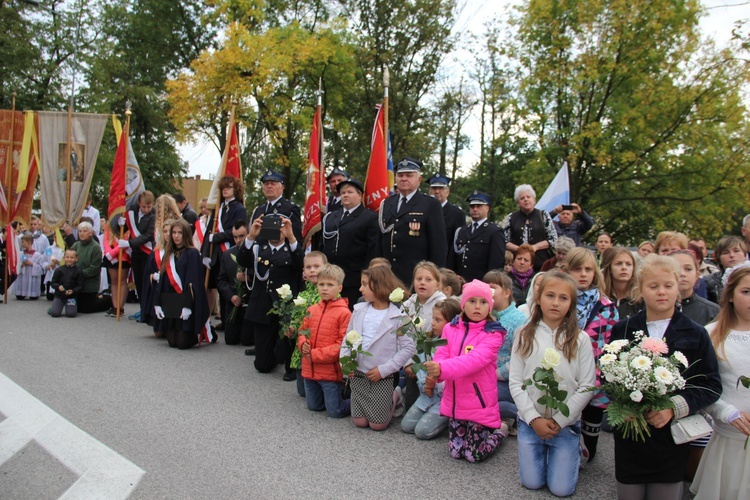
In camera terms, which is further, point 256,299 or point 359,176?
point 359,176

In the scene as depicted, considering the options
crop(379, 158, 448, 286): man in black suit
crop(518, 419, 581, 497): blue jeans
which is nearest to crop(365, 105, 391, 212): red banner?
crop(379, 158, 448, 286): man in black suit

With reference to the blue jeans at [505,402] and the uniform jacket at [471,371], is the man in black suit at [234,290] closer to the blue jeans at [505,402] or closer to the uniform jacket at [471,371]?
the blue jeans at [505,402]

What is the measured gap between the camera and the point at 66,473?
3.90 meters

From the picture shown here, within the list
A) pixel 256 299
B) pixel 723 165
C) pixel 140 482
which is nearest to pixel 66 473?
pixel 140 482

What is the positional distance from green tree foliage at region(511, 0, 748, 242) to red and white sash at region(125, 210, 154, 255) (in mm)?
12518

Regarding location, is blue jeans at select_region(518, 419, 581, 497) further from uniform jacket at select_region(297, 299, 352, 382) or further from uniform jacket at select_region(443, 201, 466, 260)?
uniform jacket at select_region(443, 201, 466, 260)

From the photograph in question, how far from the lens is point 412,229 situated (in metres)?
6.50

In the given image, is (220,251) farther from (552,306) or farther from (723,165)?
(723,165)

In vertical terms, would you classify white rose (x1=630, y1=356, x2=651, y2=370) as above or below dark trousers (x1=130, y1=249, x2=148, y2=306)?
above

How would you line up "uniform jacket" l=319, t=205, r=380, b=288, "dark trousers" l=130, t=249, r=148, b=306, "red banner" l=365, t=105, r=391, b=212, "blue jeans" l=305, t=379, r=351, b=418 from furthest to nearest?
"dark trousers" l=130, t=249, r=148, b=306 < "red banner" l=365, t=105, r=391, b=212 < "uniform jacket" l=319, t=205, r=380, b=288 < "blue jeans" l=305, t=379, r=351, b=418

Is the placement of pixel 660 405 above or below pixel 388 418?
above

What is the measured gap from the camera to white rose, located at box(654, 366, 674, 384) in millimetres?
3006

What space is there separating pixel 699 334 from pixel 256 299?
15.3 ft

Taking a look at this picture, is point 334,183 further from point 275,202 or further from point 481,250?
point 481,250
